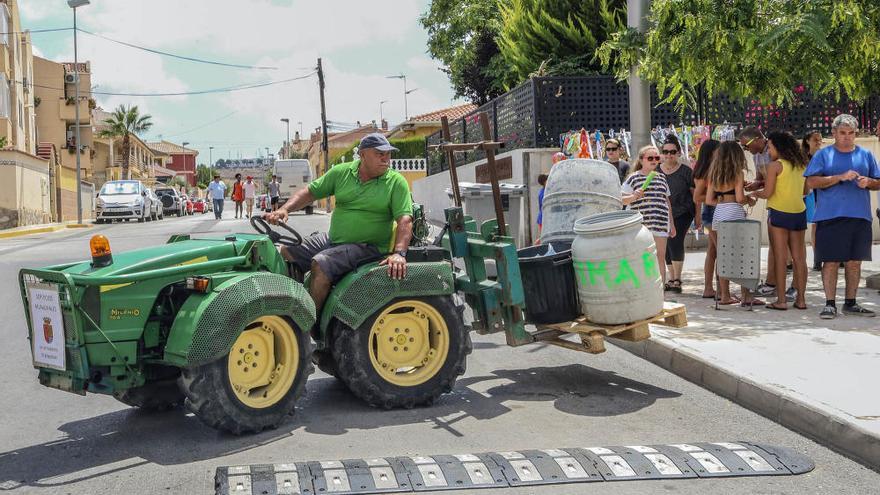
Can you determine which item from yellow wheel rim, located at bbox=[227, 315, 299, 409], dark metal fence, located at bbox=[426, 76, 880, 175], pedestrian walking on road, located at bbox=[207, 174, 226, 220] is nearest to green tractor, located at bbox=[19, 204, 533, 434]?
yellow wheel rim, located at bbox=[227, 315, 299, 409]

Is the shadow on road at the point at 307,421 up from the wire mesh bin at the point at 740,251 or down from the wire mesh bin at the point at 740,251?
down

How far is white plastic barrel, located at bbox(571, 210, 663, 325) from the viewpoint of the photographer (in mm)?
6508

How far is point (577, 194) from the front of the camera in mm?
8258

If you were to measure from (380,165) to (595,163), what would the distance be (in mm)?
2746

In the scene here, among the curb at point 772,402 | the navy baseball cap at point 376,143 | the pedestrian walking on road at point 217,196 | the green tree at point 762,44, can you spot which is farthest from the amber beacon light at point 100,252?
the pedestrian walking on road at point 217,196

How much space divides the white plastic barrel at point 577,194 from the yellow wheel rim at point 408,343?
215 cm

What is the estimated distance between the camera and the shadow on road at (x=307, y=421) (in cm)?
505

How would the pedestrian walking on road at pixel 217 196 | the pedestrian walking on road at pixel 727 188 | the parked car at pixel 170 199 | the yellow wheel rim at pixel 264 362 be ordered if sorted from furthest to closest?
the parked car at pixel 170 199
the pedestrian walking on road at pixel 217 196
the pedestrian walking on road at pixel 727 188
the yellow wheel rim at pixel 264 362

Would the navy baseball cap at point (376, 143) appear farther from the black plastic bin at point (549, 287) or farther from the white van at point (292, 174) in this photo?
the white van at point (292, 174)

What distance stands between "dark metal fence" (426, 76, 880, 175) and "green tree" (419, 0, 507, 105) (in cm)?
1153

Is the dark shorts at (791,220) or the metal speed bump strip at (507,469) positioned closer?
the metal speed bump strip at (507,469)

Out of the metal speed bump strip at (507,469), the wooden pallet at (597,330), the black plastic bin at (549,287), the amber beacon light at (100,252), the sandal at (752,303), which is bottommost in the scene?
the metal speed bump strip at (507,469)

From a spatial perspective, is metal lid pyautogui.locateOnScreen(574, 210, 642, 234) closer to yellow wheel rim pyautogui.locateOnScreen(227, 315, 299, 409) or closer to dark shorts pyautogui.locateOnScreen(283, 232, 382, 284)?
dark shorts pyautogui.locateOnScreen(283, 232, 382, 284)

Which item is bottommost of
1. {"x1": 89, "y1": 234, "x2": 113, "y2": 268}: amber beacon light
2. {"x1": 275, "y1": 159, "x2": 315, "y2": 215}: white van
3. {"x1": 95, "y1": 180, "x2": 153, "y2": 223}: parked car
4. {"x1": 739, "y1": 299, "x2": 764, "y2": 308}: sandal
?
{"x1": 739, "y1": 299, "x2": 764, "y2": 308}: sandal
